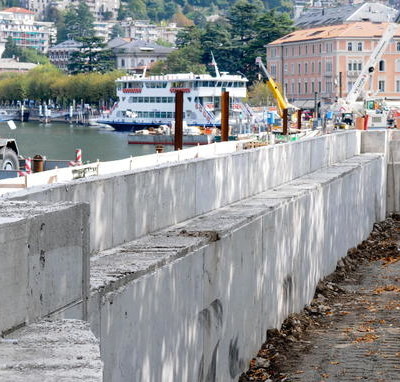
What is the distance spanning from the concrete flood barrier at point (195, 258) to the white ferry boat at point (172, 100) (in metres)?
119

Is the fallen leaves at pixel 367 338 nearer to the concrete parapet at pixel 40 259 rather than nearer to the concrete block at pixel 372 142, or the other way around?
the concrete parapet at pixel 40 259

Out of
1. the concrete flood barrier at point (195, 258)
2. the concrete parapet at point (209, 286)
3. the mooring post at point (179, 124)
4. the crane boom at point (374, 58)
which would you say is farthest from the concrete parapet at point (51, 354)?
the crane boom at point (374, 58)

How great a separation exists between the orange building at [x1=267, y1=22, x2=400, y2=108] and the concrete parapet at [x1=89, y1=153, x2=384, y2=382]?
147315mm

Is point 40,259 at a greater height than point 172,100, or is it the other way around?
point 40,259

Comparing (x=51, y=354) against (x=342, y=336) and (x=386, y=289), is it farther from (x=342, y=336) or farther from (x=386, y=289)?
(x=386, y=289)

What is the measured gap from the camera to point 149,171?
38.0ft

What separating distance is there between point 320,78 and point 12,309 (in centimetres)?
17015

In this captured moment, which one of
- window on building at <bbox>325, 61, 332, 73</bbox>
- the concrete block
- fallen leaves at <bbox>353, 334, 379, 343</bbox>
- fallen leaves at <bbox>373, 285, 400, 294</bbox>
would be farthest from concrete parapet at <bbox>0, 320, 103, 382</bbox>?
window on building at <bbox>325, 61, 332, 73</bbox>

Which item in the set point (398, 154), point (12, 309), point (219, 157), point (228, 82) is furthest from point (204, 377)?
point (228, 82)

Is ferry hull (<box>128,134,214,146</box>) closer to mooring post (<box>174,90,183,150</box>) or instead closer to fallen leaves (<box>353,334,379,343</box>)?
mooring post (<box>174,90,183,150</box>)

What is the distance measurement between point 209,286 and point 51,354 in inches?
209

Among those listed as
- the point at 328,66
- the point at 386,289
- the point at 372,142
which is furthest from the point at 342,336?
the point at 328,66

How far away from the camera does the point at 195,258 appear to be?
1102cm

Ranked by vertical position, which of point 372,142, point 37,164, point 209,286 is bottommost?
point 37,164
